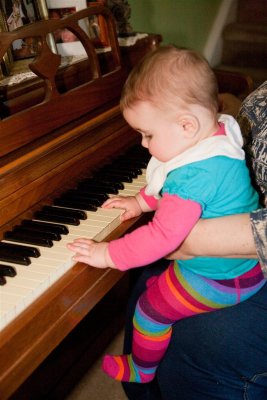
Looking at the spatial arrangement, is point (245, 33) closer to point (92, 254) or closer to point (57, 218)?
point (57, 218)

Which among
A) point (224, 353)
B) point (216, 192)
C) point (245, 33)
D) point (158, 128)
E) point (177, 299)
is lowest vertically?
point (224, 353)

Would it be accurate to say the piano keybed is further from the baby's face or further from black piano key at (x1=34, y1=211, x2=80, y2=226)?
the baby's face

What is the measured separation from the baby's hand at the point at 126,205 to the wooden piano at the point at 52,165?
0.03m

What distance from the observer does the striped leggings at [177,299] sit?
111 centimetres

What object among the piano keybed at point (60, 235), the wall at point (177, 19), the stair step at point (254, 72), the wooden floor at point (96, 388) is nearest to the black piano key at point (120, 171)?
the piano keybed at point (60, 235)

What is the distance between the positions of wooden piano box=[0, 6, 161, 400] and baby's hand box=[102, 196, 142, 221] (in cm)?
3

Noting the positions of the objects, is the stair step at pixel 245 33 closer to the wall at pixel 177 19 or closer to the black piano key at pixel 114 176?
the wall at pixel 177 19

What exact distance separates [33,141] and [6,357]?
1.91ft

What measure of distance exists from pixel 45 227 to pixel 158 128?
15.3 inches

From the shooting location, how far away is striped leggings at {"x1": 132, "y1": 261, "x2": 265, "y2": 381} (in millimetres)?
1105

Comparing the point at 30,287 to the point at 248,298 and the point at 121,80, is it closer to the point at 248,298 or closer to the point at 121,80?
the point at 248,298

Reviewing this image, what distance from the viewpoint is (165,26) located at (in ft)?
10.0

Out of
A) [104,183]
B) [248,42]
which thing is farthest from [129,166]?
[248,42]

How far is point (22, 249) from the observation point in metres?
1.04
